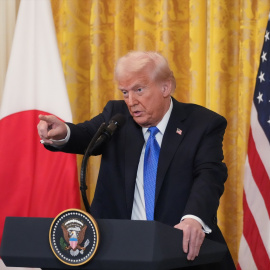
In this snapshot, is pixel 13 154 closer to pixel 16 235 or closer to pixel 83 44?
pixel 83 44

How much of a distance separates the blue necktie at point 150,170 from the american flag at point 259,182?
3.59 feet

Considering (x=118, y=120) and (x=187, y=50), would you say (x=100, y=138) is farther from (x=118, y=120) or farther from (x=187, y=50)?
(x=187, y=50)

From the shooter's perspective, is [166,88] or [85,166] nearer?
[85,166]

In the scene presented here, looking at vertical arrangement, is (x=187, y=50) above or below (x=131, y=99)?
above

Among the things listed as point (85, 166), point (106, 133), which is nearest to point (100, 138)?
point (106, 133)

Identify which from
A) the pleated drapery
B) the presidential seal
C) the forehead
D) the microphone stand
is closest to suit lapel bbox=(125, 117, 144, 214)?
the forehead

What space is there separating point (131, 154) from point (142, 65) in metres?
0.37

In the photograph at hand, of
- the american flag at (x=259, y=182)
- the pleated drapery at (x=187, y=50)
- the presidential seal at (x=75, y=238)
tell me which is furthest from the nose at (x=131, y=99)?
the pleated drapery at (x=187, y=50)

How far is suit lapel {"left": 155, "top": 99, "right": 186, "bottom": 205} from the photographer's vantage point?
2.16 m

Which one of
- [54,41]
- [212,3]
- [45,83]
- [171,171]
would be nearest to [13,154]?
[45,83]

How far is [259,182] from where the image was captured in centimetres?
319

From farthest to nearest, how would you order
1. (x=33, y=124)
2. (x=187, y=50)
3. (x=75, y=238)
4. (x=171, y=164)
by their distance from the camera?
(x=187, y=50) → (x=33, y=124) → (x=171, y=164) → (x=75, y=238)

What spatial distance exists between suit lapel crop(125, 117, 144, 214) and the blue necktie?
Result: 4 cm

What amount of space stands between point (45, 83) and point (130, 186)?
4.53 ft
